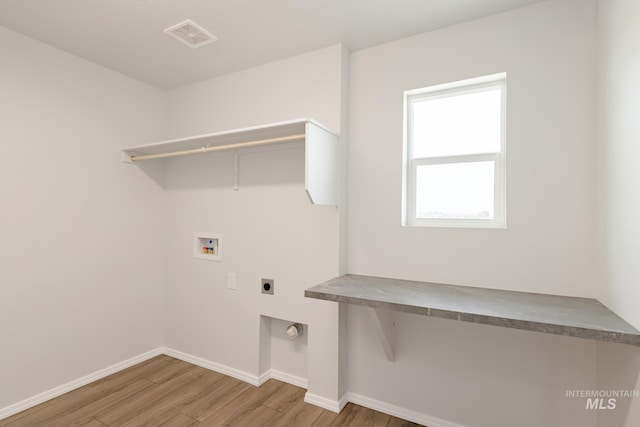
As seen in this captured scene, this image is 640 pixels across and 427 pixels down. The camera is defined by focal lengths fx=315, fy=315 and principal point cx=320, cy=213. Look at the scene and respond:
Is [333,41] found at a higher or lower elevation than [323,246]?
higher

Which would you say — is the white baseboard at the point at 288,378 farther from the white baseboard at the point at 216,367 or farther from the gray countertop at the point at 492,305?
the gray countertop at the point at 492,305

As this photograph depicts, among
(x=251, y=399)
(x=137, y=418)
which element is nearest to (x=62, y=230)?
(x=137, y=418)

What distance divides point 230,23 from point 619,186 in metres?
2.20

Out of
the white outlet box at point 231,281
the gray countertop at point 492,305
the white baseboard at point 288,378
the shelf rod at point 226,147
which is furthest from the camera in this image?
the white outlet box at point 231,281

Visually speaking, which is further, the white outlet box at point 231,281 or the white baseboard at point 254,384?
the white outlet box at point 231,281

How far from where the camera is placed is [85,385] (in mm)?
2410

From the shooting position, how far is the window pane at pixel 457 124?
6.38ft

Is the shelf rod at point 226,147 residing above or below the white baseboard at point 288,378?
above

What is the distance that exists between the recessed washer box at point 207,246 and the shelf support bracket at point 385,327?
140cm

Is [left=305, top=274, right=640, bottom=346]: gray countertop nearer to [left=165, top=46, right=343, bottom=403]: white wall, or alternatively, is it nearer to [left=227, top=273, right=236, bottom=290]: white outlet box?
[left=165, top=46, right=343, bottom=403]: white wall

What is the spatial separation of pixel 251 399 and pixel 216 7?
8.35 feet

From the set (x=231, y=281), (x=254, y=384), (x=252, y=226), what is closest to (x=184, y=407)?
(x=254, y=384)

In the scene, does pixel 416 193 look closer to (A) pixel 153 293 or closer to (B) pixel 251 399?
Result: (B) pixel 251 399

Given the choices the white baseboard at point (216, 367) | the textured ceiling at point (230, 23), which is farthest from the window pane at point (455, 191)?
the white baseboard at point (216, 367)
